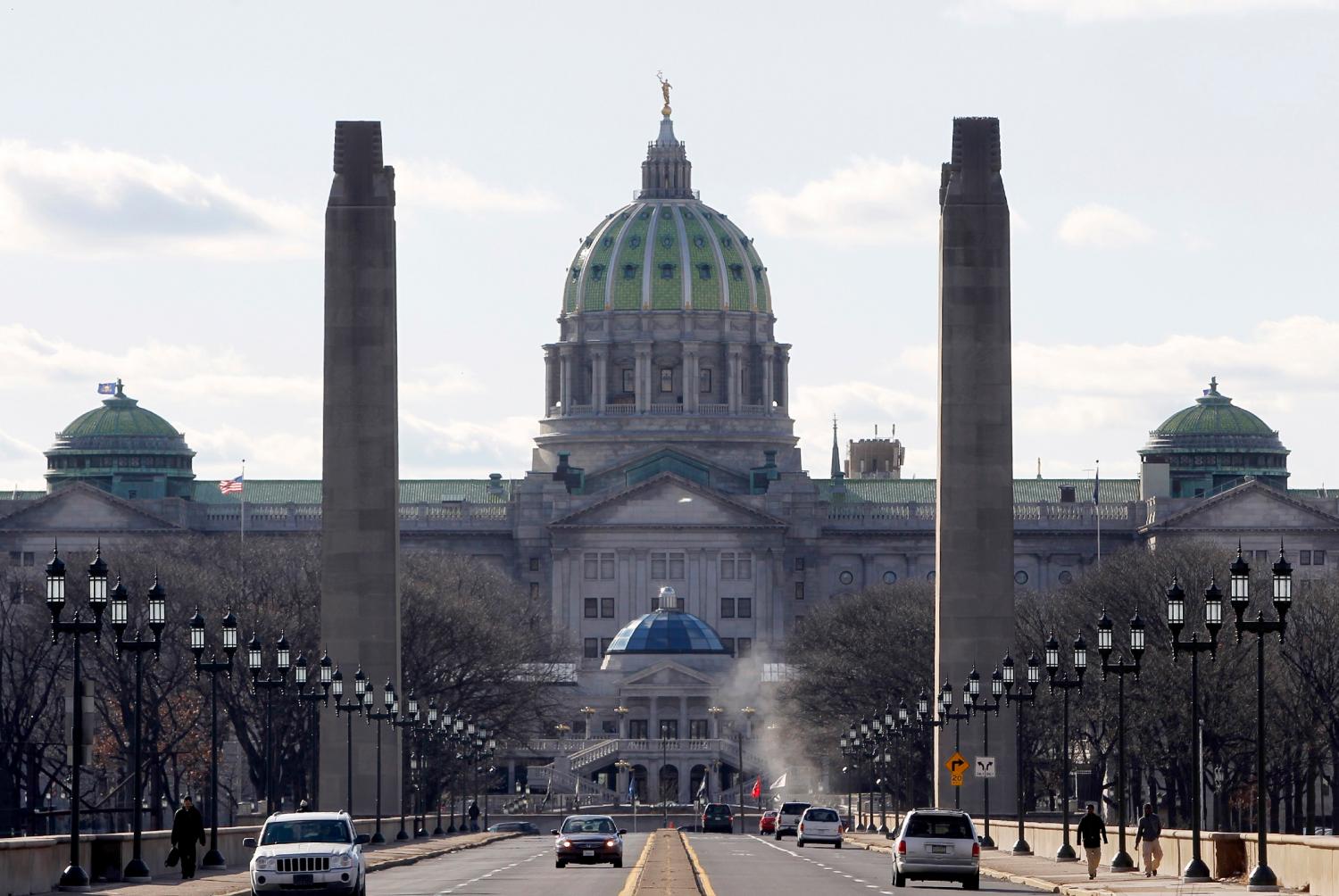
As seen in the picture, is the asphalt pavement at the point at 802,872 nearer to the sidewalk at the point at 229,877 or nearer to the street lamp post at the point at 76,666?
the sidewalk at the point at 229,877

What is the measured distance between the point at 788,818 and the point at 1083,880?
65845 mm

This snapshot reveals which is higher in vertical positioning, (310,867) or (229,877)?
(310,867)

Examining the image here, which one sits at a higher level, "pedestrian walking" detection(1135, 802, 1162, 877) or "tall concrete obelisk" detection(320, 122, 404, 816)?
"tall concrete obelisk" detection(320, 122, 404, 816)

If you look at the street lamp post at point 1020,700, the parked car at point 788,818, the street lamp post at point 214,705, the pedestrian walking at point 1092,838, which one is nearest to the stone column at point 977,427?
the street lamp post at point 1020,700

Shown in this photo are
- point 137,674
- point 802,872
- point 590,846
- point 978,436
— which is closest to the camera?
point 137,674

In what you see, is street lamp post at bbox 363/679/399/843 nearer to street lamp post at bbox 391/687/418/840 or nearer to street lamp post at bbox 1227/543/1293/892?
street lamp post at bbox 391/687/418/840

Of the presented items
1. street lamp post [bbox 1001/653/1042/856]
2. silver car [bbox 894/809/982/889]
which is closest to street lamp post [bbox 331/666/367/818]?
street lamp post [bbox 1001/653/1042/856]

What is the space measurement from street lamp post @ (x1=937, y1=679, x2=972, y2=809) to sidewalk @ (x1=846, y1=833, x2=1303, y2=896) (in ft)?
56.9

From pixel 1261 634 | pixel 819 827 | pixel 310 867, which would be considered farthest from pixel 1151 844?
pixel 819 827

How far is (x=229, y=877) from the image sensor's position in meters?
75.4

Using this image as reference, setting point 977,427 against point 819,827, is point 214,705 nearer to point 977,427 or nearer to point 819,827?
point 819,827

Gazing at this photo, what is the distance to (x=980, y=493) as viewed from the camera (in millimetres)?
121875

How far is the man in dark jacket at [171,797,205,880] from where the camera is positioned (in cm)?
7231

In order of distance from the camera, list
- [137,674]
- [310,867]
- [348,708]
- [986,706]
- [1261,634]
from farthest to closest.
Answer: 1. [348,708]
2. [986,706]
3. [137,674]
4. [1261,634]
5. [310,867]
